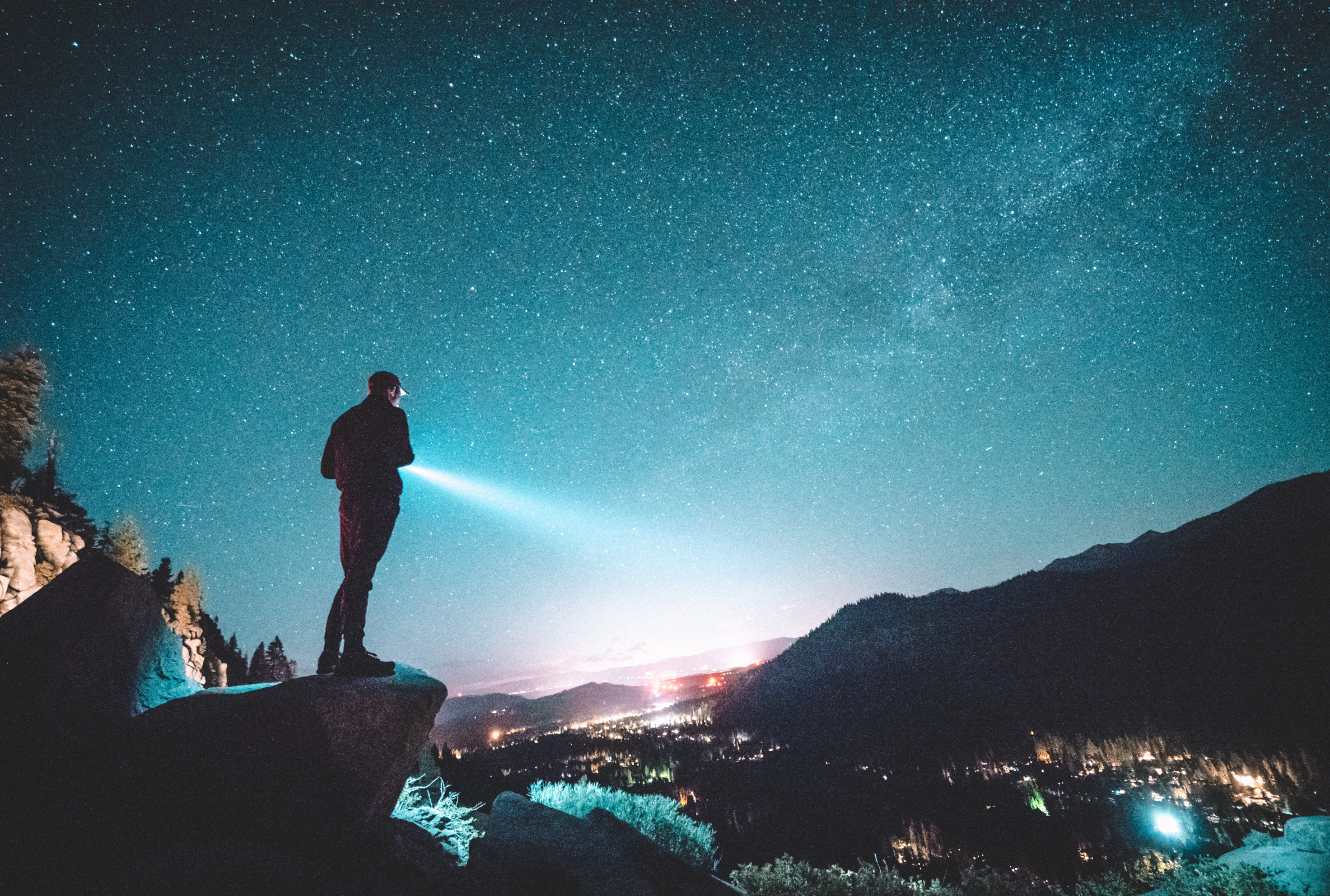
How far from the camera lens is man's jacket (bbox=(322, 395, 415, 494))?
579 cm

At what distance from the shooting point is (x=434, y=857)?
18.2 feet

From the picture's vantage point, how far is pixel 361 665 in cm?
A: 587

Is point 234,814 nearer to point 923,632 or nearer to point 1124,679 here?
point 1124,679

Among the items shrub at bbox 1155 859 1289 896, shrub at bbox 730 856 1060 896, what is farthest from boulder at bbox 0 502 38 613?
shrub at bbox 1155 859 1289 896

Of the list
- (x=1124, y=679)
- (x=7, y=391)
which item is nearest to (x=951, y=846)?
(x=1124, y=679)

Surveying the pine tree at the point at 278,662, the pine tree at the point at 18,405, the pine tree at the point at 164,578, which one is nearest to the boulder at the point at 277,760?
the pine tree at the point at 18,405

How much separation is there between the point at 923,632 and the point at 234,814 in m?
220

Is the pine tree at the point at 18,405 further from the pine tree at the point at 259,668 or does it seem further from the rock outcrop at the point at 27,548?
the pine tree at the point at 259,668

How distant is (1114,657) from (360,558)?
684ft

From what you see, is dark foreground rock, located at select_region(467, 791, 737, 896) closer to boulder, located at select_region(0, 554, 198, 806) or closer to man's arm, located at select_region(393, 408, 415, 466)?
boulder, located at select_region(0, 554, 198, 806)

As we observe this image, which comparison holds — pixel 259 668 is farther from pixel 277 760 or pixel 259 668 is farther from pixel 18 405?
pixel 277 760

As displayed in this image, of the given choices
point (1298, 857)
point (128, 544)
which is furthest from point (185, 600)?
point (1298, 857)

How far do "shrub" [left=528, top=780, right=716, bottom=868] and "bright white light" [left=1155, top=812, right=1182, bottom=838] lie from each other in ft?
367

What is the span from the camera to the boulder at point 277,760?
4.37 meters
